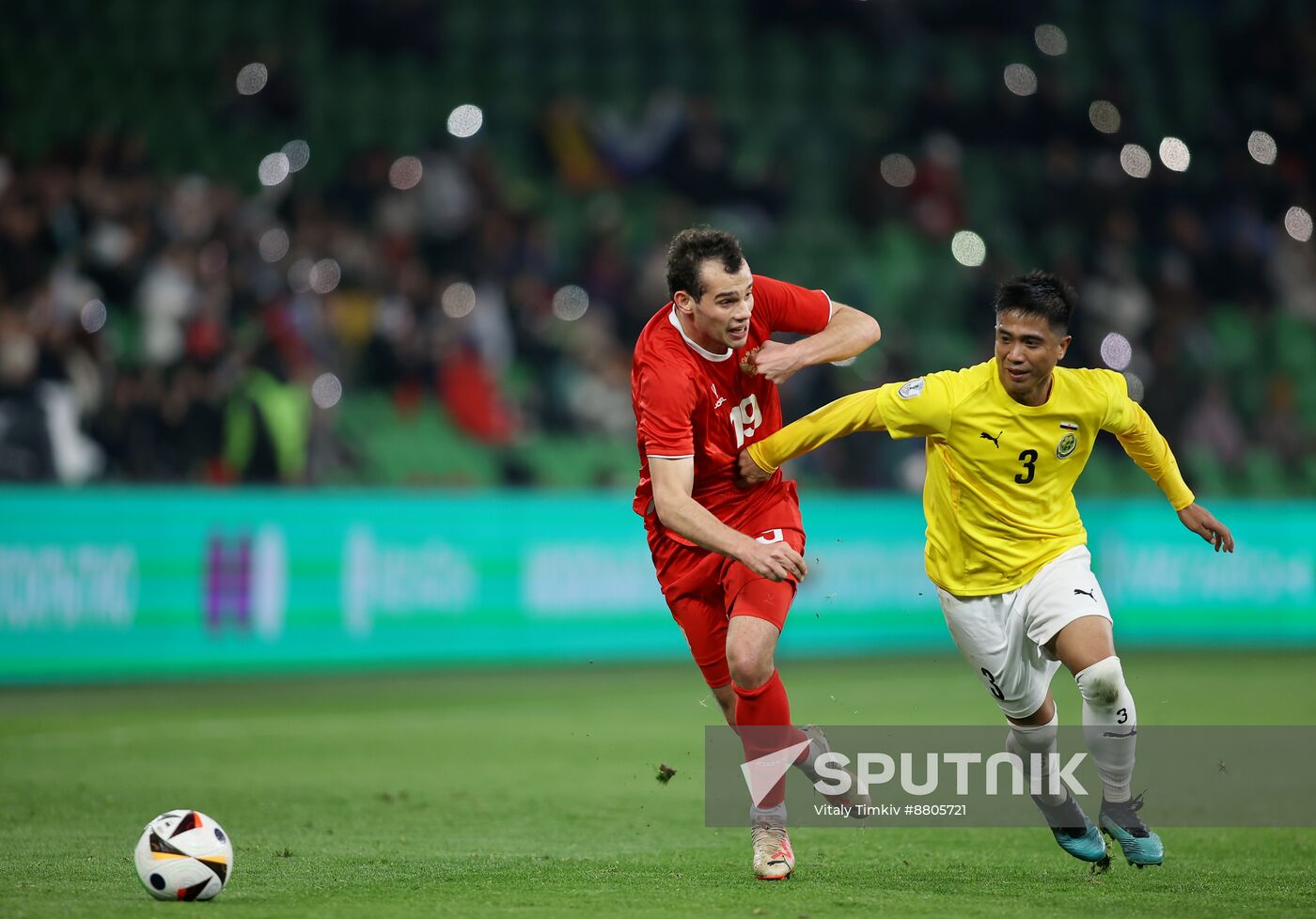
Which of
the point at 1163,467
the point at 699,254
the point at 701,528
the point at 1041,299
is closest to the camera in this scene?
the point at 701,528

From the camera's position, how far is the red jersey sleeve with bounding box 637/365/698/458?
6.41 meters

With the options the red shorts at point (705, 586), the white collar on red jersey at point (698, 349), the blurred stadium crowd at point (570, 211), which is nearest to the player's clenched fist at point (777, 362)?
the white collar on red jersey at point (698, 349)

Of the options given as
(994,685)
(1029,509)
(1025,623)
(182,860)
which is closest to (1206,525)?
(1029,509)

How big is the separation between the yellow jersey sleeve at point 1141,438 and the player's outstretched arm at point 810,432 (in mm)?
921

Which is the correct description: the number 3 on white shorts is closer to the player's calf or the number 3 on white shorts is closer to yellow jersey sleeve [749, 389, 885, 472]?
yellow jersey sleeve [749, 389, 885, 472]

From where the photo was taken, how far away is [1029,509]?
664 cm

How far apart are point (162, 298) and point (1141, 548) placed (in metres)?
9.86

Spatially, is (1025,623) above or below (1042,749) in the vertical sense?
above

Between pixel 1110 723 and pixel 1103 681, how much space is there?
0.24 meters

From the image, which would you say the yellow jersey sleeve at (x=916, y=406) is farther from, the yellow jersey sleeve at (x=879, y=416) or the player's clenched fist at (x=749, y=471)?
the player's clenched fist at (x=749, y=471)

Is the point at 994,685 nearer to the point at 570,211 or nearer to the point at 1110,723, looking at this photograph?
the point at 1110,723

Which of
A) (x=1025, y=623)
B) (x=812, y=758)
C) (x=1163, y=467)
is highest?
(x=1163, y=467)

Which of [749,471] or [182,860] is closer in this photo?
[182,860]

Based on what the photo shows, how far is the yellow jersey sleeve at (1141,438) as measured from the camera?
6.57m
